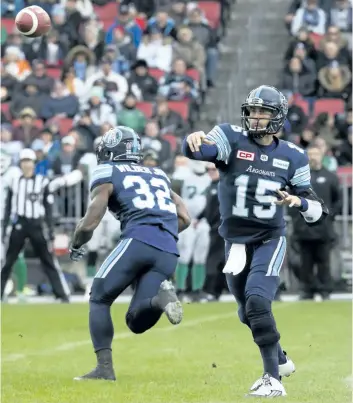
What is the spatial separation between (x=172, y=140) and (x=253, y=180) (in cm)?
1088

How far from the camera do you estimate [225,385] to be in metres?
8.47

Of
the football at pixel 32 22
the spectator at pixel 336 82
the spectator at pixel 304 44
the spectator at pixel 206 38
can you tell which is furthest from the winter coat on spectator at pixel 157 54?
the football at pixel 32 22

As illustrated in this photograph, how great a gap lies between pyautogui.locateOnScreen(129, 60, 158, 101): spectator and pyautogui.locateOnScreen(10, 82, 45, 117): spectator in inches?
61.1

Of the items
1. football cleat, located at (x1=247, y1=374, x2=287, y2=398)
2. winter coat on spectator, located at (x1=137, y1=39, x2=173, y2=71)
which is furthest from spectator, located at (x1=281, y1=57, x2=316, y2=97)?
football cleat, located at (x1=247, y1=374, x2=287, y2=398)

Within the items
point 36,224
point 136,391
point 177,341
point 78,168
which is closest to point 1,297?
point 36,224

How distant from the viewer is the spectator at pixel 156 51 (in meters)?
21.3

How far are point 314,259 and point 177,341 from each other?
5409 millimetres

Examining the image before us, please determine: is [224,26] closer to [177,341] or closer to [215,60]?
[215,60]

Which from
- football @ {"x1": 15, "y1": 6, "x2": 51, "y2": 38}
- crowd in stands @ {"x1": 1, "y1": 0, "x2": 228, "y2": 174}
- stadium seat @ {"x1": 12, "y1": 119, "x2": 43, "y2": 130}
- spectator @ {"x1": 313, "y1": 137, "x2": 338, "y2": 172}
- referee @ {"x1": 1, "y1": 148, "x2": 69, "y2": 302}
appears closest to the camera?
football @ {"x1": 15, "y1": 6, "x2": 51, "y2": 38}

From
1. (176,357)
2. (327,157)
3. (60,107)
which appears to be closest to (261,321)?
(176,357)

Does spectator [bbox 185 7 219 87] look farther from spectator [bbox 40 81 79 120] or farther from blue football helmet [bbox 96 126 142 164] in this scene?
blue football helmet [bbox 96 126 142 164]

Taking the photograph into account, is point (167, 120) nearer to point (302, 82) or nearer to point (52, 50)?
point (302, 82)

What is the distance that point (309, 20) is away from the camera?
21469 mm

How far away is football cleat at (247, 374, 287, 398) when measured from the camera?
7797mm
